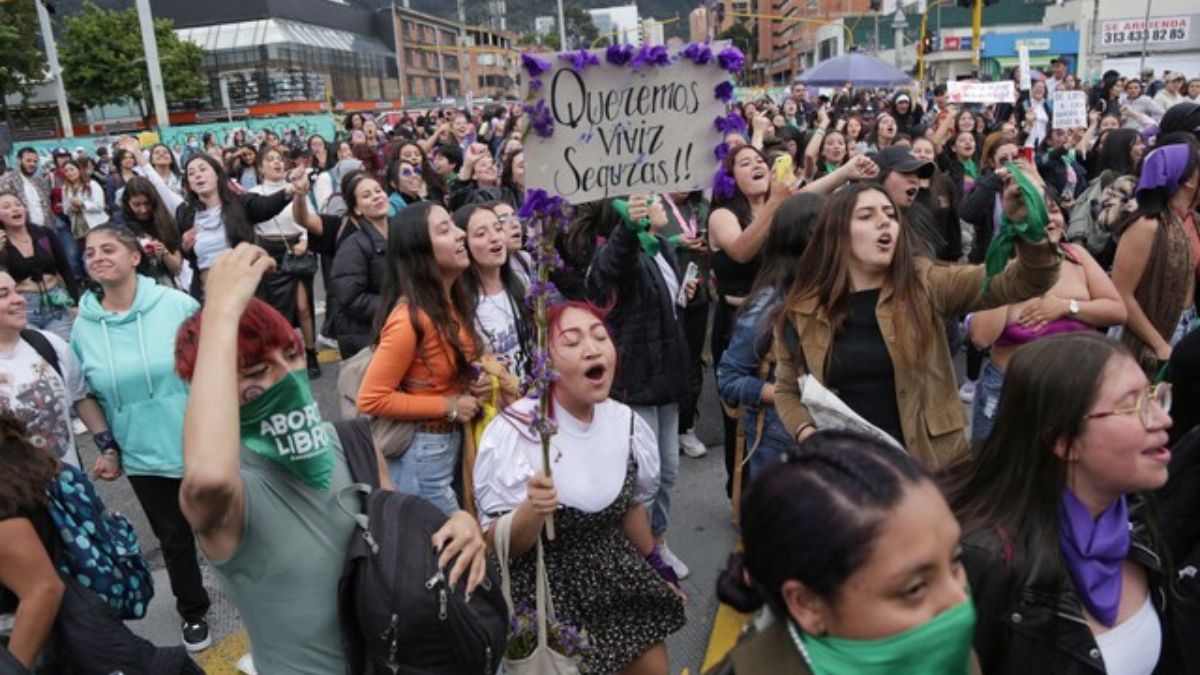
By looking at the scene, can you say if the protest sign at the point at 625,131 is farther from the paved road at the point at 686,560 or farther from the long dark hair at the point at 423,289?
the paved road at the point at 686,560

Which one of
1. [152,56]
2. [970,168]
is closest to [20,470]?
[970,168]

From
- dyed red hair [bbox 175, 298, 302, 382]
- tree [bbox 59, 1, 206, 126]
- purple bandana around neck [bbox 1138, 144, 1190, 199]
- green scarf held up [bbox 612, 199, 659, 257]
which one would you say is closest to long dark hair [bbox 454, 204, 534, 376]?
green scarf held up [bbox 612, 199, 659, 257]

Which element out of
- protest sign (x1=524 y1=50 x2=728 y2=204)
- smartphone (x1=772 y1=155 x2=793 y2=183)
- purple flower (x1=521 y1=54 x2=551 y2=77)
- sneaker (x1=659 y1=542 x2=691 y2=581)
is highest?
purple flower (x1=521 y1=54 x2=551 y2=77)

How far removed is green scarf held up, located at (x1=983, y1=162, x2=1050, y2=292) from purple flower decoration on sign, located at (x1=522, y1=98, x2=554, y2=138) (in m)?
1.30

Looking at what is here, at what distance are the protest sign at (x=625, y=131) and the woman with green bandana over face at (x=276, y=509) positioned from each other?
1.01 metres

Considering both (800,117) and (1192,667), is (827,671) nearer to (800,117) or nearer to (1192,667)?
(1192,667)

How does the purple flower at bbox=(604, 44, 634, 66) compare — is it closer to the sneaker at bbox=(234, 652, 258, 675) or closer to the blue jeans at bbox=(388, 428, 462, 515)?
the blue jeans at bbox=(388, 428, 462, 515)

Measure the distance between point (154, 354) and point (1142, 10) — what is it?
52.1 metres

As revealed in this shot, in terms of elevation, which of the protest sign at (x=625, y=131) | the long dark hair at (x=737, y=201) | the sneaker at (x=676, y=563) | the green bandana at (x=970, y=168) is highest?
the protest sign at (x=625, y=131)

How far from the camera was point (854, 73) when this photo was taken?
14898mm

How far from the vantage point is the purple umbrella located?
14.9 meters

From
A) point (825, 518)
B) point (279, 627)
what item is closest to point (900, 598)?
point (825, 518)

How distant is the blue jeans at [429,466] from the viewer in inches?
137

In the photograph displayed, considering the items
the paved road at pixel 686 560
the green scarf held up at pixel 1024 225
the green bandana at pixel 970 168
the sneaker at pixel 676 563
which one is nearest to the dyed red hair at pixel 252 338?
the green scarf held up at pixel 1024 225
